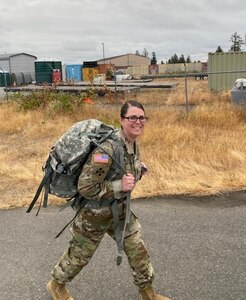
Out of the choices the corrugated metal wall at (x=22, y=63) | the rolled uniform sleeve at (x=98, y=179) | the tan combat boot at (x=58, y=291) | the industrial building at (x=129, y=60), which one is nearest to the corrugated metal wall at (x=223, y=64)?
the tan combat boot at (x=58, y=291)

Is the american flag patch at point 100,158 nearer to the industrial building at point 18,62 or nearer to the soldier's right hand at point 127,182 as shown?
the soldier's right hand at point 127,182

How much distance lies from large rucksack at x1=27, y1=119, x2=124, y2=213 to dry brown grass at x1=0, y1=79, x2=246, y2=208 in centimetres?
260

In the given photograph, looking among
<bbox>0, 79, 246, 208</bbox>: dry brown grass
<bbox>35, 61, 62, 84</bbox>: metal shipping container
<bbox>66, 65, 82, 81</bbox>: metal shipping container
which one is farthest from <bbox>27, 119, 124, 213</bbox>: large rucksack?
<bbox>66, 65, 82, 81</bbox>: metal shipping container

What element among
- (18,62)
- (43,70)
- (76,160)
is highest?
(18,62)

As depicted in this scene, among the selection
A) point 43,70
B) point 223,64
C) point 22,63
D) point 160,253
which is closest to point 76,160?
point 160,253

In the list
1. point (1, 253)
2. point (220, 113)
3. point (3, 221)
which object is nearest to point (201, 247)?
point (1, 253)

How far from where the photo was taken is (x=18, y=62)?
5450 cm

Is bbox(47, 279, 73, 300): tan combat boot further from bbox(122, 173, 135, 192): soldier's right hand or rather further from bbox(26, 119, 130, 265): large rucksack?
bbox(122, 173, 135, 192): soldier's right hand

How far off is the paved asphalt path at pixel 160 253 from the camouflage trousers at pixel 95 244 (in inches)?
14.5

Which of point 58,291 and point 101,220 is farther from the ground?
point 101,220

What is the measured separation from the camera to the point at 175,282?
3018mm

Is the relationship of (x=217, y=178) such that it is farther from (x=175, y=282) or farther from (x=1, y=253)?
(x=1, y=253)

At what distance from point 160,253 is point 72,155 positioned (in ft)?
5.38

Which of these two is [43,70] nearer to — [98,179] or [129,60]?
[98,179]
